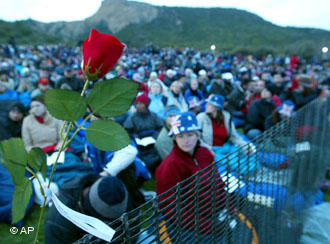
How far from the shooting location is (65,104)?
45 centimetres

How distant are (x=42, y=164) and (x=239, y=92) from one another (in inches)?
237

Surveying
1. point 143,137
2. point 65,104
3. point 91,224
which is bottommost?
point 143,137

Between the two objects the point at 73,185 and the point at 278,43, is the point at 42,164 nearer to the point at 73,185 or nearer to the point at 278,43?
the point at 73,185

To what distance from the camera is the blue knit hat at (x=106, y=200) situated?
1344 mm

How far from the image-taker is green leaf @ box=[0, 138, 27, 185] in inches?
17.7

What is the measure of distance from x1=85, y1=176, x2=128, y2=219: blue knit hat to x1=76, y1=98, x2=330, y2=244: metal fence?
8cm

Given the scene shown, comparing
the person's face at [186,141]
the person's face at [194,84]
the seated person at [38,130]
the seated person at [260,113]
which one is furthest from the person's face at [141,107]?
the person's face at [194,84]

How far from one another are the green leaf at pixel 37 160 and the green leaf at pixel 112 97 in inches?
5.9

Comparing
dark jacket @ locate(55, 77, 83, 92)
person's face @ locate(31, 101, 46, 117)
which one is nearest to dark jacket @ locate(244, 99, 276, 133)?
person's face @ locate(31, 101, 46, 117)

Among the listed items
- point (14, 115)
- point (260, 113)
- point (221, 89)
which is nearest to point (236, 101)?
point (221, 89)

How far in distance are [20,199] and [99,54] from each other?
0.33m

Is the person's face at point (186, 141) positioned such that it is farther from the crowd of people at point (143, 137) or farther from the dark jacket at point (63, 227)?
the dark jacket at point (63, 227)

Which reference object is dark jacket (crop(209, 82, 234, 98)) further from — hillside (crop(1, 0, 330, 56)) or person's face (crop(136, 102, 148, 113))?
hillside (crop(1, 0, 330, 56))

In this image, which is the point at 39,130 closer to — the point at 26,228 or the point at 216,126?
the point at 216,126
